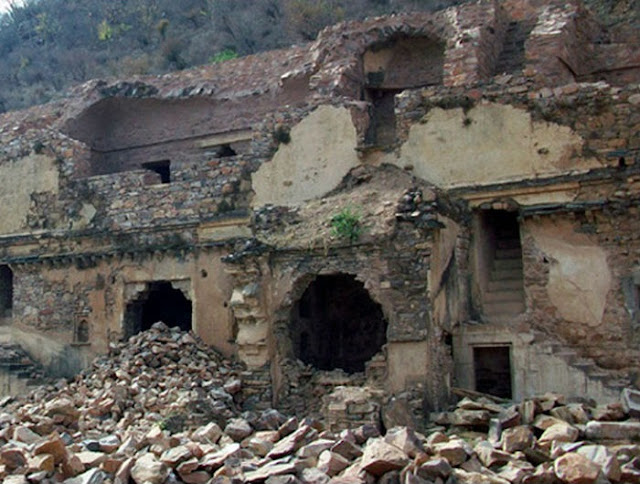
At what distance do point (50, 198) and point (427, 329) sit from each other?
9.37 m

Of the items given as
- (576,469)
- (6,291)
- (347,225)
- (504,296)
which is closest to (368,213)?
(347,225)

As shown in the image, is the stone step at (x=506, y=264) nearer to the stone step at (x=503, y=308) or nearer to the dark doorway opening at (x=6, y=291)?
the stone step at (x=503, y=308)

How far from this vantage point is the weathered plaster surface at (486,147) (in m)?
13.8

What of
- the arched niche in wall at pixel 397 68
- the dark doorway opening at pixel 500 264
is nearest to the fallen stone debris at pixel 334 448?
the dark doorway opening at pixel 500 264

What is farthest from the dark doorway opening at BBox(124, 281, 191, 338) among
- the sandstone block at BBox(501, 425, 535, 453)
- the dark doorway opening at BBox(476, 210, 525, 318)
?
the sandstone block at BBox(501, 425, 535, 453)

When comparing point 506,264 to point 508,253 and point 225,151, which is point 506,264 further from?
point 225,151

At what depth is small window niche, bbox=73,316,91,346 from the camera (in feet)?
57.2

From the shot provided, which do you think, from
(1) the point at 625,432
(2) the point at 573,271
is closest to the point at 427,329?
(2) the point at 573,271

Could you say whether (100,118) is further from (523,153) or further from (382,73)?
(523,153)

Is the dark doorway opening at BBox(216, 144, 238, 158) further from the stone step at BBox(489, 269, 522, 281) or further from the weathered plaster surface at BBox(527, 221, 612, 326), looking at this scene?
the weathered plaster surface at BBox(527, 221, 612, 326)

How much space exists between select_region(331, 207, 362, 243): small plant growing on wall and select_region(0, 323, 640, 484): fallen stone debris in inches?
107

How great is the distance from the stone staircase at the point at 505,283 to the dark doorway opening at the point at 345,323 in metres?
2.17

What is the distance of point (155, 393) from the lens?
43.6ft

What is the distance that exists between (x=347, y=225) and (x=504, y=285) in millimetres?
2842
